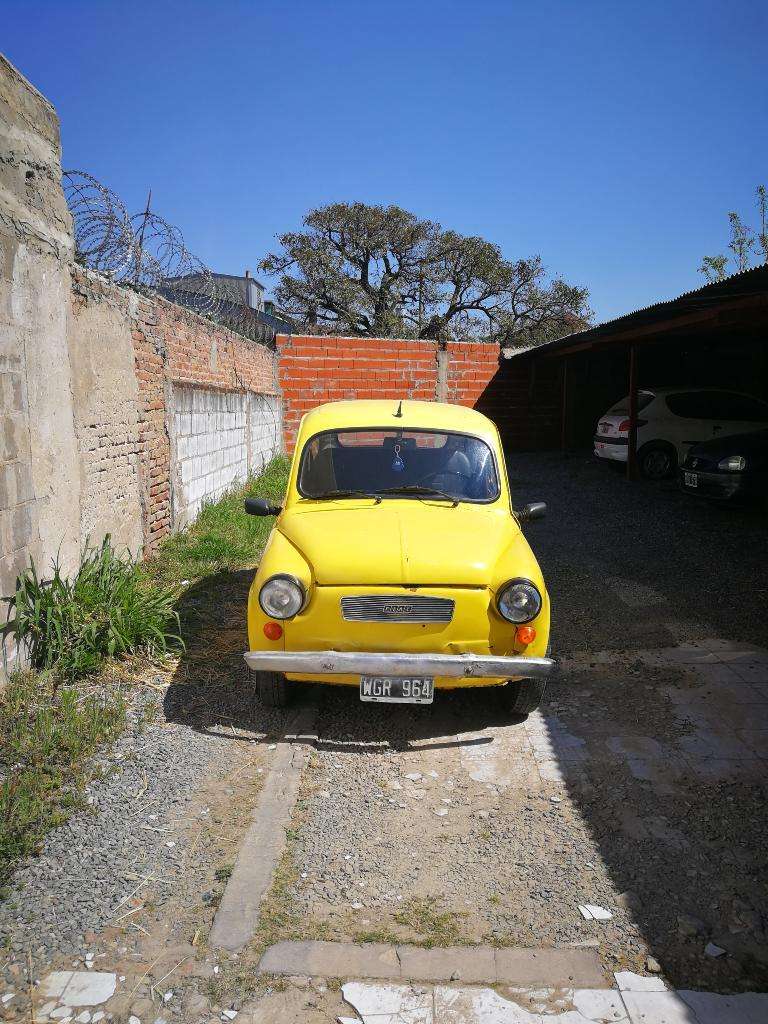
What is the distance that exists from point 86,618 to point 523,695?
2760mm

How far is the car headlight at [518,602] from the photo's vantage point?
3.79 meters

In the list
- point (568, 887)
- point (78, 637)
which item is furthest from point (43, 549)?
point (568, 887)

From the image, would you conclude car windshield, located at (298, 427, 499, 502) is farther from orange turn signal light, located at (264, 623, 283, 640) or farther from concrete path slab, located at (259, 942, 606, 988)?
concrete path slab, located at (259, 942, 606, 988)

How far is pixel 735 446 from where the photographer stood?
32.5 feet

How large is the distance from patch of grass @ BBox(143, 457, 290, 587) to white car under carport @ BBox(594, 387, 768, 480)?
23.1 ft

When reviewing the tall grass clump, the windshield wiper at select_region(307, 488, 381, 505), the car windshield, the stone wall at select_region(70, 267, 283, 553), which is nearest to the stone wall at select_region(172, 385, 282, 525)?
the stone wall at select_region(70, 267, 283, 553)

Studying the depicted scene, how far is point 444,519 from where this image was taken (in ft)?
14.3

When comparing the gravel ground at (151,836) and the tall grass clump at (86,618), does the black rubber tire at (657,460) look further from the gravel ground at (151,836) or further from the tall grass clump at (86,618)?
the gravel ground at (151,836)

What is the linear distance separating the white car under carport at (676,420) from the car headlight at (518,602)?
31.3 feet

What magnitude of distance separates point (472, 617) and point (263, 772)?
132 centimetres

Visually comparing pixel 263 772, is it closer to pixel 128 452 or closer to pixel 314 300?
pixel 128 452

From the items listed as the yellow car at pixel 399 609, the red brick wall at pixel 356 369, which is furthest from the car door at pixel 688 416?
the yellow car at pixel 399 609

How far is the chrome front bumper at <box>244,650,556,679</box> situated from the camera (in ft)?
12.0

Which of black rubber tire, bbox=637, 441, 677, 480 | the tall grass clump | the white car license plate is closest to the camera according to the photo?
the white car license plate
